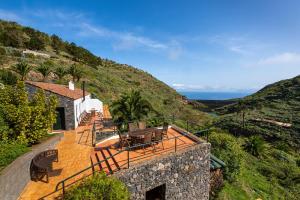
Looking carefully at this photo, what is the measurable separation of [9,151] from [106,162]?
4727 mm

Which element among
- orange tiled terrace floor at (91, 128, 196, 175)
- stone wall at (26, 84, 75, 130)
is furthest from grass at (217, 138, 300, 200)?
stone wall at (26, 84, 75, 130)

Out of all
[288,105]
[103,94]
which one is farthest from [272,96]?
[103,94]

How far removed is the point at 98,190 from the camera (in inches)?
294

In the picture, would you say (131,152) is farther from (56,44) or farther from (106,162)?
(56,44)

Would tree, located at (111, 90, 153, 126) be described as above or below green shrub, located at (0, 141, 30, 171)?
above

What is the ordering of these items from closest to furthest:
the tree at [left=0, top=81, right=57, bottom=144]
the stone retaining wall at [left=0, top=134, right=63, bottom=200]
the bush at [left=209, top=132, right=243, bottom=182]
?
the stone retaining wall at [left=0, top=134, right=63, bottom=200]
the tree at [left=0, top=81, right=57, bottom=144]
the bush at [left=209, top=132, right=243, bottom=182]

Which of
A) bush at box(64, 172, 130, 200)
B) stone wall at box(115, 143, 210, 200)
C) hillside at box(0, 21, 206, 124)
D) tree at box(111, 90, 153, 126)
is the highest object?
hillside at box(0, 21, 206, 124)

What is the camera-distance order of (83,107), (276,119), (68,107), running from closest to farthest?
(68,107) → (83,107) → (276,119)

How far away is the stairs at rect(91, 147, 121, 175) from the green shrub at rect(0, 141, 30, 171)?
3.57 m

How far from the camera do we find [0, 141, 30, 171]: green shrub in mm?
10227

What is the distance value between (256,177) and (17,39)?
5645 centimetres

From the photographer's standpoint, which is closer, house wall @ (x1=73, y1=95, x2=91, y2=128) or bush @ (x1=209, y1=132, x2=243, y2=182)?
bush @ (x1=209, y1=132, x2=243, y2=182)

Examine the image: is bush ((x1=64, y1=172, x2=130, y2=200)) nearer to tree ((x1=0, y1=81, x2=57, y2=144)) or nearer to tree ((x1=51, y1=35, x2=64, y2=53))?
tree ((x1=0, y1=81, x2=57, y2=144))

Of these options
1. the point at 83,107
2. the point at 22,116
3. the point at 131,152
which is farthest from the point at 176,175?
the point at 83,107
